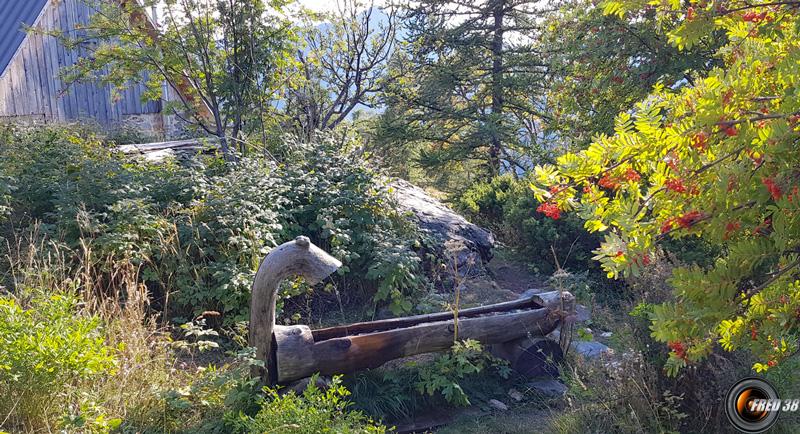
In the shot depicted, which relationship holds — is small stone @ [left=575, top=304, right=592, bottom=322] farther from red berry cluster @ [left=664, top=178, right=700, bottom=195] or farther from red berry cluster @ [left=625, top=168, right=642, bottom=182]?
red berry cluster @ [left=664, top=178, right=700, bottom=195]

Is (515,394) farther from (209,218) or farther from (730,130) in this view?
(730,130)

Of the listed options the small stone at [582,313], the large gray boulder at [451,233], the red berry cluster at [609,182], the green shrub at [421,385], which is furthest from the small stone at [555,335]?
the red berry cluster at [609,182]

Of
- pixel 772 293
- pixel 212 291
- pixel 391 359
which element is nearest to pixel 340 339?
pixel 391 359

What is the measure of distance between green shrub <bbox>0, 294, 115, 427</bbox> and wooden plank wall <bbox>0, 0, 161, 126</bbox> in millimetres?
11101

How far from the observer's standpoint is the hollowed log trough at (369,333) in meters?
4.14

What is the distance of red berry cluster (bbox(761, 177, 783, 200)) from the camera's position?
6.10 feet

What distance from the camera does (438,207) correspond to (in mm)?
8578

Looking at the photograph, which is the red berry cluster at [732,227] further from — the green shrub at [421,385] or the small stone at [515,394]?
the small stone at [515,394]

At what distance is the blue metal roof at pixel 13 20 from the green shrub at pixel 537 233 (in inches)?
434

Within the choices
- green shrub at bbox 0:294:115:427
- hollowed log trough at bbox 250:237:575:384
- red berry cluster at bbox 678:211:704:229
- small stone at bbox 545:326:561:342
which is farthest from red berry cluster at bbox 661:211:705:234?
small stone at bbox 545:326:561:342

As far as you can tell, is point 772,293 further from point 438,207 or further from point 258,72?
point 258,72

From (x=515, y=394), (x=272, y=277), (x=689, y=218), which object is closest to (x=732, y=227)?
(x=689, y=218)

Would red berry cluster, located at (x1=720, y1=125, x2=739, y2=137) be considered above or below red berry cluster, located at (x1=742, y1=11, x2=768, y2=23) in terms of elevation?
below

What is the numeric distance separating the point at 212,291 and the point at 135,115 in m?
12.6
